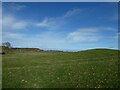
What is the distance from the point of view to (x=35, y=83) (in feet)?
61.6

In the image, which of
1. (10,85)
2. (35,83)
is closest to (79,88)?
(35,83)

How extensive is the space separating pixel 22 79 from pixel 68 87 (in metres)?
5.40

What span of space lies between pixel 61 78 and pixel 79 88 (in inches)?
154

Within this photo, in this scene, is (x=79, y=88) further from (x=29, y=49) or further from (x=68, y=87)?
(x=29, y=49)

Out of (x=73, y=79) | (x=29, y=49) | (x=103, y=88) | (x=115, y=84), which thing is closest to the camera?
(x=103, y=88)

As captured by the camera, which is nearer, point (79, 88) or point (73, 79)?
point (79, 88)

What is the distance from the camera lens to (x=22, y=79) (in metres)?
20.6

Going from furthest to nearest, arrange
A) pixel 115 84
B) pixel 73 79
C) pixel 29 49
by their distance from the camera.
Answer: pixel 29 49 < pixel 73 79 < pixel 115 84

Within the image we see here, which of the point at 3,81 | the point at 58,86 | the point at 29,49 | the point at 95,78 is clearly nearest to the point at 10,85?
the point at 3,81

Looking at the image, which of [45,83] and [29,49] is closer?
[45,83]

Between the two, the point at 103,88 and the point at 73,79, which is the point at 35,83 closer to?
the point at 73,79

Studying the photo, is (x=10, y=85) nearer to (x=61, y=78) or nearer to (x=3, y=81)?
(x=3, y=81)

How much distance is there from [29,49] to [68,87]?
74495mm

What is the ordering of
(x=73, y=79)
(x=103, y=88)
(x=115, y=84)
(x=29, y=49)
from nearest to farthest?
(x=103, y=88), (x=115, y=84), (x=73, y=79), (x=29, y=49)
